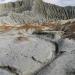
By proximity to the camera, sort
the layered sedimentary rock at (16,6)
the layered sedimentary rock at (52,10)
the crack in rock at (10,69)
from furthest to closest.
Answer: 1. the layered sedimentary rock at (16,6)
2. the layered sedimentary rock at (52,10)
3. the crack in rock at (10,69)

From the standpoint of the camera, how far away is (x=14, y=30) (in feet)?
19.2

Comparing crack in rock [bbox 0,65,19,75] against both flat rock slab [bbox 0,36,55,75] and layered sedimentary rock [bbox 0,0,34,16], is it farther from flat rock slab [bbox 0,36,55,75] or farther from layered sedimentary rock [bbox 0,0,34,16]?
layered sedimentary rock [bbox 0,0,34,16]

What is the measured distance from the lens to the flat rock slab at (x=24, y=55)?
394 centimetres

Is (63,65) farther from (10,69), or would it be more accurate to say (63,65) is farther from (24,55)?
(10,69)

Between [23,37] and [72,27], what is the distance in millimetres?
1105

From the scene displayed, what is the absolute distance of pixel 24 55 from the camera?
167 inches

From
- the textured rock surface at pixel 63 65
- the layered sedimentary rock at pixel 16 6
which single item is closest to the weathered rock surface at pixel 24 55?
the textured rock surface at pixel 63 65

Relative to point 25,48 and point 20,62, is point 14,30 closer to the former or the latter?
point 25,48

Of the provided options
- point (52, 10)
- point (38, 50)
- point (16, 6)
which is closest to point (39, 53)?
point (38, 50)

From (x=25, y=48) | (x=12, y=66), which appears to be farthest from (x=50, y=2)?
(x=12, y=66)

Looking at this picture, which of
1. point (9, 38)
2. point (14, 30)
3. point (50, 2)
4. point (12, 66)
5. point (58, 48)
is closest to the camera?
point (12, 66)

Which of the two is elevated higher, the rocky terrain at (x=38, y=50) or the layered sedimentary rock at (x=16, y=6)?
the rocky terrain at (x=38, y=50)

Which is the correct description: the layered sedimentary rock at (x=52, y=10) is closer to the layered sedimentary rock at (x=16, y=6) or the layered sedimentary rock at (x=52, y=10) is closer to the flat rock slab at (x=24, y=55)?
the layered sedimentary rock at (x=16, y=6)

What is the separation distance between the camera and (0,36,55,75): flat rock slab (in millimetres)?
3940
